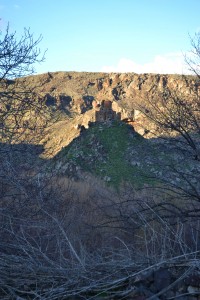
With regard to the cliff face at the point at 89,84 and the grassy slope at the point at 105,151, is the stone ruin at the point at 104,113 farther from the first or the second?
the cliff face at the point at 89,84

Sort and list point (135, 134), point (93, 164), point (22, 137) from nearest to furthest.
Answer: point (22, 137), point (93, 164), point (135, 134)

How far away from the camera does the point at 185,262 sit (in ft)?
12.8

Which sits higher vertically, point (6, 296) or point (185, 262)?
point (185, 262)

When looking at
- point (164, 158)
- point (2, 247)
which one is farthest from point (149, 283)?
point (164, 158)

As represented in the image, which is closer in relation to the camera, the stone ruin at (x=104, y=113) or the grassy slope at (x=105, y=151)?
the grassy slope at (x=105, y=151)

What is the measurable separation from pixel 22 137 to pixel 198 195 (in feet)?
12.9

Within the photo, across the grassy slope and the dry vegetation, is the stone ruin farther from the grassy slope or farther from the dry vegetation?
the dry vegetation

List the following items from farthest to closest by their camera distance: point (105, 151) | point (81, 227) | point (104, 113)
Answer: point (104, 113)
point (105, 151)
point (81, 227)

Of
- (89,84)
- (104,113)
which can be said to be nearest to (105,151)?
(104,113)

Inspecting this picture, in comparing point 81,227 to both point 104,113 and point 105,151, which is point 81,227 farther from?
point 104,113

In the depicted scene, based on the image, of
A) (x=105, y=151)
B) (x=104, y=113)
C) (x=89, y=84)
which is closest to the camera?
(x=105, y=151)

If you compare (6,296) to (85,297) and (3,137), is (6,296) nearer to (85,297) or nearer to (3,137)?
(85,297)

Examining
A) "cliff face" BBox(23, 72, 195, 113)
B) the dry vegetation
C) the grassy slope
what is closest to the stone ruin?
the grassy slope

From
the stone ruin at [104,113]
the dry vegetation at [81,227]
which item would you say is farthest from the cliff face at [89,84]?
the dry vegetation at [81,227]
